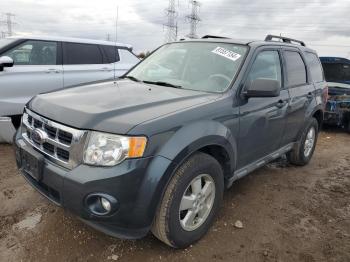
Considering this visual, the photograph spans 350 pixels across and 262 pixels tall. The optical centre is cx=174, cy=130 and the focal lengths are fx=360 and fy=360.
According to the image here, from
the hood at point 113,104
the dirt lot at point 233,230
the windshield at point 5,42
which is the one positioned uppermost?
the windshield at point 5,42

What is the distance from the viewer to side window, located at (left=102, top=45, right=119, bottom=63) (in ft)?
23.0

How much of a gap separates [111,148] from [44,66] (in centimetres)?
410

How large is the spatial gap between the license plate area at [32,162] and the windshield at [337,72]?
8.72 m

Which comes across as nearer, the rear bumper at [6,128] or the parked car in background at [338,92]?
the rear bumper at [6,128]

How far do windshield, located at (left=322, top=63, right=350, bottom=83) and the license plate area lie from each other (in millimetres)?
8723

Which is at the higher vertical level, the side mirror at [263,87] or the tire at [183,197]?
the side mirror at [263,87]

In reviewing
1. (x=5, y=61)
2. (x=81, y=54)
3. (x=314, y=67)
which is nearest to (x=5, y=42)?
(x=5, y=61)

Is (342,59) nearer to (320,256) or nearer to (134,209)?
(320,256)

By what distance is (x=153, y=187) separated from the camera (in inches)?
99.4

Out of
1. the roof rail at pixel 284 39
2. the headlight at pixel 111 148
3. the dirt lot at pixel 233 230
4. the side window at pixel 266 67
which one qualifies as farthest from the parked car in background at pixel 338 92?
the headlight at pixel 111 148

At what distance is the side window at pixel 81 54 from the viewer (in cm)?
636

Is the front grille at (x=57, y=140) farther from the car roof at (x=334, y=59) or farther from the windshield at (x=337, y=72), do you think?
the windshield at (x=337, y=72)

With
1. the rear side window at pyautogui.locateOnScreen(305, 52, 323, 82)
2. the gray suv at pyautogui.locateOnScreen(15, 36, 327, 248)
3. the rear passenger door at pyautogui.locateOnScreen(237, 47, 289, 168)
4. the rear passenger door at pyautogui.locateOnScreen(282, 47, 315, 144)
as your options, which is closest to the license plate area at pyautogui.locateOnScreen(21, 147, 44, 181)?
the gray suv at pyautogui.locateOnScreen(15, 36, 327, 248)

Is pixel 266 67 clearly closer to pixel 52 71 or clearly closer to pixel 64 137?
pixel 64 137
